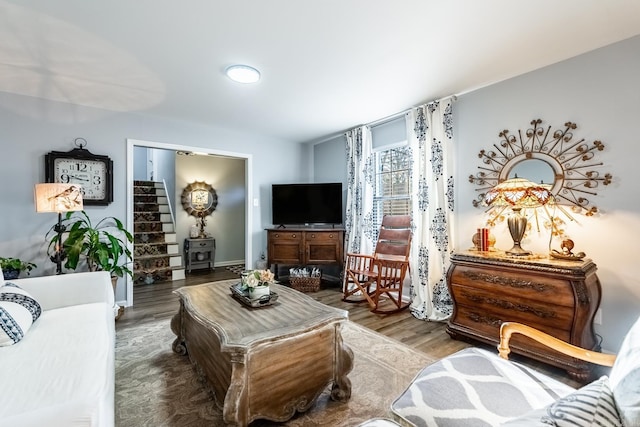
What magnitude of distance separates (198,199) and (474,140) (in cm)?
495

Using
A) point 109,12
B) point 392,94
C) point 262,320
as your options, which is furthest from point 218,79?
point 262,320

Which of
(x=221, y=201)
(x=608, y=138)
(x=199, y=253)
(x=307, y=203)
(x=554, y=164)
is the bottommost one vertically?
(x=199, y=253)

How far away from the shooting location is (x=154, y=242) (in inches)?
196

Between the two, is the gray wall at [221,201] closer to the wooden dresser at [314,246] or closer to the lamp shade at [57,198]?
the wooden dresser at [314,246]

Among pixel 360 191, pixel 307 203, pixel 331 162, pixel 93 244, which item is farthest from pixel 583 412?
pixel 331 162

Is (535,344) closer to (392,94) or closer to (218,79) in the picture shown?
(392,94)

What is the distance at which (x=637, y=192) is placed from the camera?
1.99 m

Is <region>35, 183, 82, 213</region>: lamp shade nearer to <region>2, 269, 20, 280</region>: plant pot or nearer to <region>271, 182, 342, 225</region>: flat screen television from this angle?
<region>2, 269, 20, 280</region>: plant pot

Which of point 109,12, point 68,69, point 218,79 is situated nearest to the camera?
point 109,12

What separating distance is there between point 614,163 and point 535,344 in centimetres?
146

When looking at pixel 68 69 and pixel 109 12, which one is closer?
pixel 109 12

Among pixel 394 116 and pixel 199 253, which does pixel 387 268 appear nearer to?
pixel 394 116

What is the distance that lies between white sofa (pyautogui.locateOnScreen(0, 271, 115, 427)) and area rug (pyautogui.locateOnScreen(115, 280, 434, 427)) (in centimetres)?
38

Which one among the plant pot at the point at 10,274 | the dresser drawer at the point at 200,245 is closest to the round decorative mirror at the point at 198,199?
the dresser drawer at the point at 200,245
